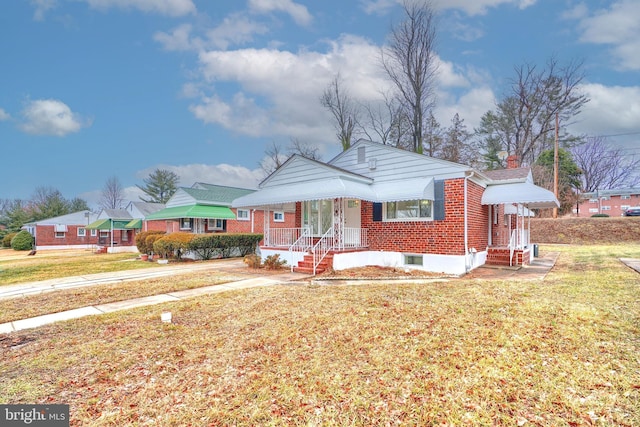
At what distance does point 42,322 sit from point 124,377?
382 centimetres

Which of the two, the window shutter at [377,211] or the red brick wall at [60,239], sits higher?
the window shutter at [377,211]

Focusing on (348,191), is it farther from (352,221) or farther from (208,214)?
(208,214)

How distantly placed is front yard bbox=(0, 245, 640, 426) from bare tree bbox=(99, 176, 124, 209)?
224 feet

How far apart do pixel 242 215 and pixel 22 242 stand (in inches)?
1177

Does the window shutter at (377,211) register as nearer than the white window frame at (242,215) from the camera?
Yes

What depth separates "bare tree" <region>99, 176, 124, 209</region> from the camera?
63.2 meters

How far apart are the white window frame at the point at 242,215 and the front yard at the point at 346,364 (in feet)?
63.3

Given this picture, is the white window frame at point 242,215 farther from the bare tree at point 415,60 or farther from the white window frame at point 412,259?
the white window frame at point 412,259

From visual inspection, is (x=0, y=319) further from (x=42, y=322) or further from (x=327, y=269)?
(x=327, y=269)

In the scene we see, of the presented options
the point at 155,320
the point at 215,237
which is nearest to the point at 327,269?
the point at 155,320

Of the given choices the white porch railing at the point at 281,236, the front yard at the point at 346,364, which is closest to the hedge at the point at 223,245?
the white porch railing at the point at 281,236

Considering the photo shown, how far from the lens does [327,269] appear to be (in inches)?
465

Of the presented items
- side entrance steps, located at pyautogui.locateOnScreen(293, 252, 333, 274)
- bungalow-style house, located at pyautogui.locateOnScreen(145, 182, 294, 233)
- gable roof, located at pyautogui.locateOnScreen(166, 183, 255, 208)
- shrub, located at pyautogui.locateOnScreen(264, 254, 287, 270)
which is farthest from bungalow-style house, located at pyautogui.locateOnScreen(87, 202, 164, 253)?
side entrance steps, located at pyautogui.locateOnScreen(293, 252, 333, 274)

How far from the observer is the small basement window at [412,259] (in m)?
12.5
